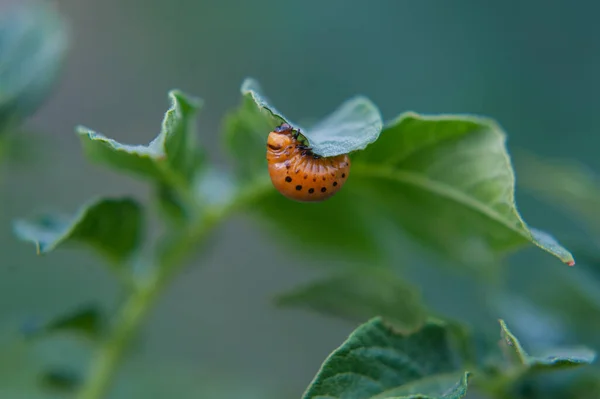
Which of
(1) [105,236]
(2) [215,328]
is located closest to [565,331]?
(1) [105,236]

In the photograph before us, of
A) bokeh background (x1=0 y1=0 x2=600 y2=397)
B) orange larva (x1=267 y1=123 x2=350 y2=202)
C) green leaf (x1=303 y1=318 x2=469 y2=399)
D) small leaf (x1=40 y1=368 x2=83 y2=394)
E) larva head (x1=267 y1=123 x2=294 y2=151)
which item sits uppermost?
bokeh background (x1=0 y1=0 x2=600 y2=397)

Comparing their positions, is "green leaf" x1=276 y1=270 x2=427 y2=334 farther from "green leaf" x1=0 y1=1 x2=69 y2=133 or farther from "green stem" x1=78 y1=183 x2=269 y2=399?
"green leaf" x1=0 y1=1 x2=69 y2=133

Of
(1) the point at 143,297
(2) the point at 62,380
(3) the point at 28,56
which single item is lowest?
(2) the point at 62,380

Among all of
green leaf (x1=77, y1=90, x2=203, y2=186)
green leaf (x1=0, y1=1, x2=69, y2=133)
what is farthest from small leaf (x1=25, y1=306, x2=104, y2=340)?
green leaf (x1=0, y1=1, x2=69, y2=133)

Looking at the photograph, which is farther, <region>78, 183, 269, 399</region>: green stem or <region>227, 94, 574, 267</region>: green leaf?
<region>78, 183, 269, 399</region>: green stem

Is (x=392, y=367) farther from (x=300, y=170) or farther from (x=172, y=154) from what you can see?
(x=172, y=154)

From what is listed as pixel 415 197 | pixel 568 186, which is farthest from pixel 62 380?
pixel 568 186

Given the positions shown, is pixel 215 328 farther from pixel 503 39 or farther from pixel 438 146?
pixel 503 39
